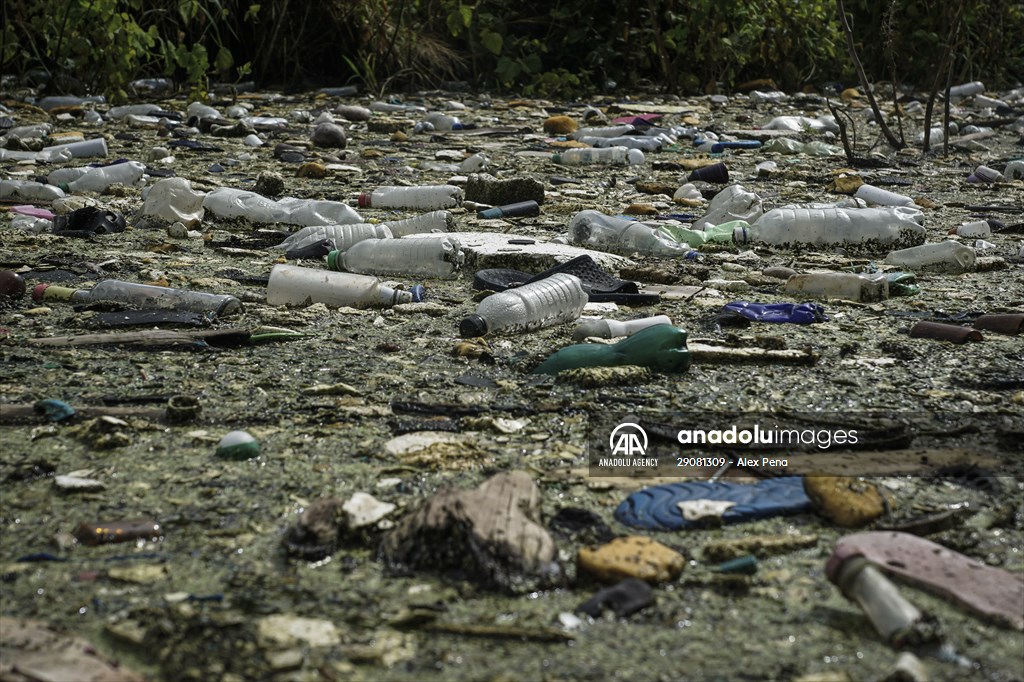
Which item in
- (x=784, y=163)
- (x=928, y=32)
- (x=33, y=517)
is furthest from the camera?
(x=928, y=32)

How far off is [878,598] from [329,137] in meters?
4.67

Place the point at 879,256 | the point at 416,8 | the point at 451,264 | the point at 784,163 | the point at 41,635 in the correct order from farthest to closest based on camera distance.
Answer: the point at 416,8 → the point at 784,163 → the point at 879,256 → the point at 451,264 → the point at 41,635

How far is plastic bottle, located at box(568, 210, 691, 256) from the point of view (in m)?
3.55

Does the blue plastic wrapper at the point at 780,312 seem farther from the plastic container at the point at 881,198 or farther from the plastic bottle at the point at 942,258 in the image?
the plastic container at the point at 881,198

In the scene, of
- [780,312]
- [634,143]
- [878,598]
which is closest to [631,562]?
[878,598]

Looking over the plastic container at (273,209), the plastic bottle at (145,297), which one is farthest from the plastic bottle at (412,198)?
the plastic bottle at (145,297)

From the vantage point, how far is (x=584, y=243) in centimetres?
364

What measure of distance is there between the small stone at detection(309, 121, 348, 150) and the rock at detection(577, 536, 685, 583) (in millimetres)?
4422

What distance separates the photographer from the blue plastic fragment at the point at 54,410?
2004mm

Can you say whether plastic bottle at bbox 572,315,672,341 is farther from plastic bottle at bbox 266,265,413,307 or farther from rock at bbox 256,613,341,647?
rock at bbox 256,613,341,647

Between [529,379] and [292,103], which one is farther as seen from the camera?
[292,103]

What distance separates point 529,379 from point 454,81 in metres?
6.64

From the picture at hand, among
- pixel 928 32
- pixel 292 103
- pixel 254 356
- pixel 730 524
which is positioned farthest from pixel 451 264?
pixel 928 32

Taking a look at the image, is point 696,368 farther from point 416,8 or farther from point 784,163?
point 416,8
